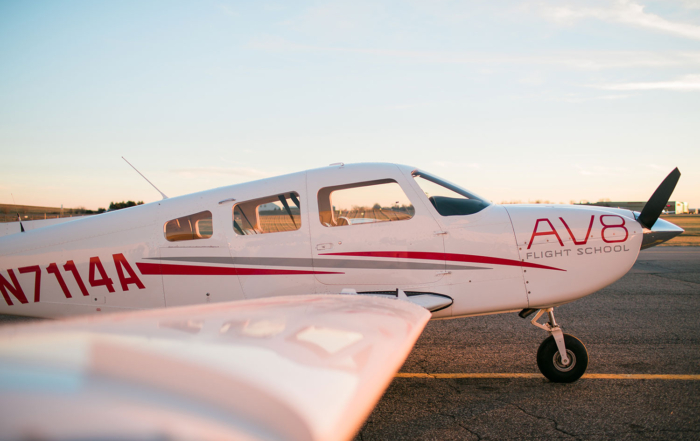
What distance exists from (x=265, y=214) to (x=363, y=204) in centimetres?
110

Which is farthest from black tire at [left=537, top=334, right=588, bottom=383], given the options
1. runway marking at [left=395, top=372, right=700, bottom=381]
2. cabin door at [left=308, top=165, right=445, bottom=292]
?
cabin door at [left=308, top=165, right=445, bottom=292]

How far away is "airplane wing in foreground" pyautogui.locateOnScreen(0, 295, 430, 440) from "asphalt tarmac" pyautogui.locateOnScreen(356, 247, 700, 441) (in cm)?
276

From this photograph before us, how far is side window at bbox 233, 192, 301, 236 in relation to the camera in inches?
188

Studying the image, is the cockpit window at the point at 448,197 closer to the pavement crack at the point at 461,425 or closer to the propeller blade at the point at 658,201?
the propeller blade at the point at 658,201

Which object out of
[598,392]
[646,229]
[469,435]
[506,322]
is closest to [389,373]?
[469,435]

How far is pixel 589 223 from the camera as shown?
4.91 m

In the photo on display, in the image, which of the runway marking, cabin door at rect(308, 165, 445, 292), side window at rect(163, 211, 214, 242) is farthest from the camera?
the runway marking

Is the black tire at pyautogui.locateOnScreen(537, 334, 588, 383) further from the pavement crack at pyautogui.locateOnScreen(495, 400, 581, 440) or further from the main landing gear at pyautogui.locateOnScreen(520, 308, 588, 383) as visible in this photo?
the pavement crack at pyautogui.locateOnScreen(495, 400, 581, 440)

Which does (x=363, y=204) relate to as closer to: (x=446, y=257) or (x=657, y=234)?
(x=446, y=257)

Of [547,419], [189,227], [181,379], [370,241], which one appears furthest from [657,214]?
[181,379]

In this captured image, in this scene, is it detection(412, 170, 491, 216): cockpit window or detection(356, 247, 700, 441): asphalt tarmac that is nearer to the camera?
detection(356, 247, 700, 441): asphalt tarmac

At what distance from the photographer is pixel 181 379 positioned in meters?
1.06

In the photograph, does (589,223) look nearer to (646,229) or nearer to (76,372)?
(646,229)

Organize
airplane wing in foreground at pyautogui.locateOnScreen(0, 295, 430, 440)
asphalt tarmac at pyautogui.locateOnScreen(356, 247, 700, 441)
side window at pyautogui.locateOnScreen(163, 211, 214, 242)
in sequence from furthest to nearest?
side window at pyautogui.locateOnScreen(163, 211, 214, 242), asphalt tarmac at pyautogui.locateOnScreen(356, 247, 700, 441), airplane wing in foreground at pyautogui.locateOnScreen(0, 295, 430, 440)
